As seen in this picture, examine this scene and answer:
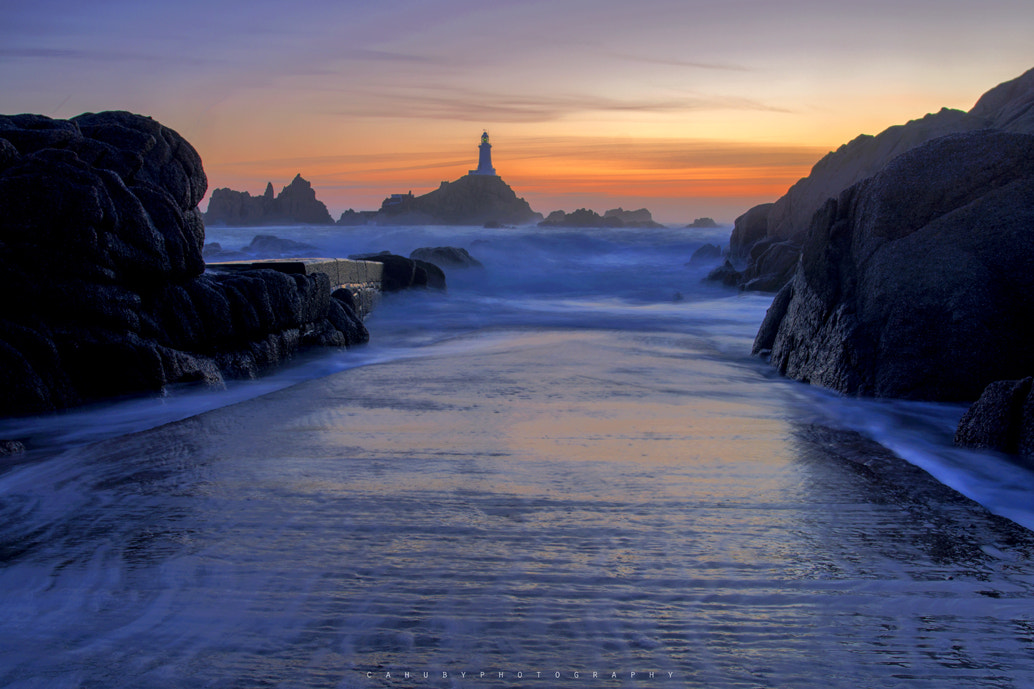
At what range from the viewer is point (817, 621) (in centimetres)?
184

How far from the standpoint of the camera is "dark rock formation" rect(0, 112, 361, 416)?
4.33 m

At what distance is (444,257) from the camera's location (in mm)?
19328

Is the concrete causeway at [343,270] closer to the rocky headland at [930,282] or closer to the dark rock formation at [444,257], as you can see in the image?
the rocky headland at [930,282]

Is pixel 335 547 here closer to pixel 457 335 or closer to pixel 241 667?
pixel 241 667

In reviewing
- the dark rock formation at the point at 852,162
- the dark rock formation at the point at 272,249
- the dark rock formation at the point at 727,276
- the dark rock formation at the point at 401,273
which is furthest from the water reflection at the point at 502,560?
the dark rock formation at the point at 272,249

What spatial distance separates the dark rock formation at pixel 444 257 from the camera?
1895cm

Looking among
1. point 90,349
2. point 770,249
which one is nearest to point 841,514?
point 90,349

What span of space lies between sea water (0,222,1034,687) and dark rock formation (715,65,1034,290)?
42.7 feet

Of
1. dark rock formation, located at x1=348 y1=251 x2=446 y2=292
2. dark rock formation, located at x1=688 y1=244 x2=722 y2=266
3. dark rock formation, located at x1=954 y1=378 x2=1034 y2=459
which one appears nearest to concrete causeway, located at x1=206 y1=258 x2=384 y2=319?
dark rock formation, located at x1=348 y1=251 x2=446 y2=292

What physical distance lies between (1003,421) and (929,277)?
61.5 inches

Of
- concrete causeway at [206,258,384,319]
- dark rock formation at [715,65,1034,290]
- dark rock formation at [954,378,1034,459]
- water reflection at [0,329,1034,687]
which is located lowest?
water reflection at [0,329,1034,687]

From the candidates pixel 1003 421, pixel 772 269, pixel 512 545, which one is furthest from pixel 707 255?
pixel 512 545

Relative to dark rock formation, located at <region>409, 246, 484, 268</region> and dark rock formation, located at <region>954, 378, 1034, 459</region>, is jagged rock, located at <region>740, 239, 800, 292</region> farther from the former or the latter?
dark rock formation, located at <region>954, 378, 1034, 459</region>

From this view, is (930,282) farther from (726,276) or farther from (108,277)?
(726,276)
